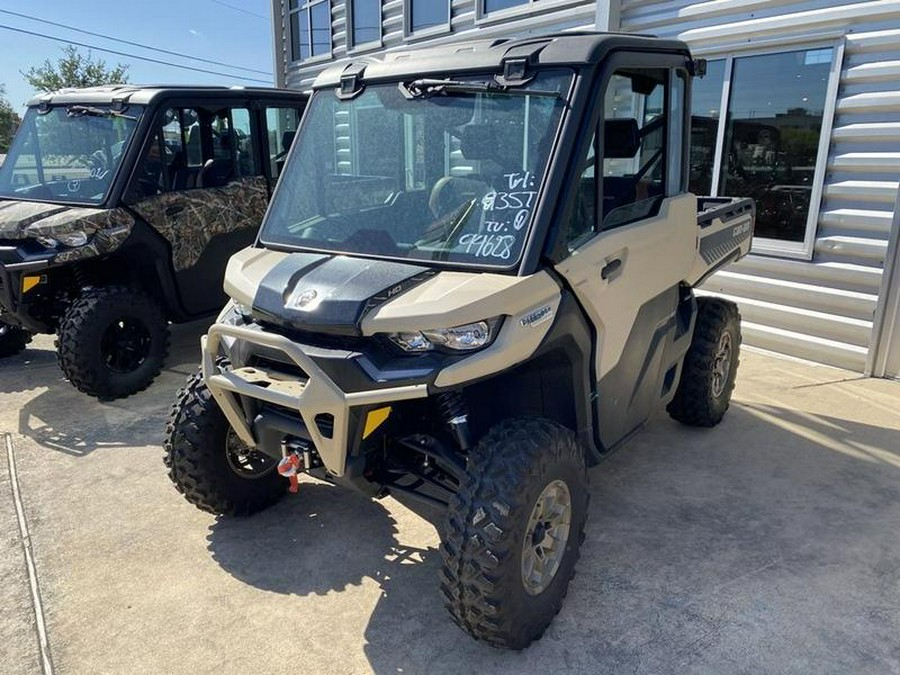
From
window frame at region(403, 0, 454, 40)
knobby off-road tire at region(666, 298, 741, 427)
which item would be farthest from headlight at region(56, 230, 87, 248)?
window frame at region(403, 0, 454, 40)

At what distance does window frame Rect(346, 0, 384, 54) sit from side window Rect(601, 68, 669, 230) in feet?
26.5

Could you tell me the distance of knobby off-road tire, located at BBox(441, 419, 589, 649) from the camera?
232 centimetres

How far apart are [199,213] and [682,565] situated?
4505 millimetres

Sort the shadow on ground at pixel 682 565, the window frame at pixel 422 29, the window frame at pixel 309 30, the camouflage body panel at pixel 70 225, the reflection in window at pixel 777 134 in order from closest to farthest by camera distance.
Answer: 1. the shadow on ground at pixel 682 565
2. the camouflage body panel at pixel 70 225
3. the reflection in window at pixel 777 134
4. the window frame at pixel 422 29
5. the window frame at pixel 309 30

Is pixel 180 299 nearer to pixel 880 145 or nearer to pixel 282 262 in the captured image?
pixel 282 262

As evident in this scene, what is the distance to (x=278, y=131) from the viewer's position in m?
6.45

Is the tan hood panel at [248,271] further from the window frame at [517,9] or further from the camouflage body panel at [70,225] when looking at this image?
the window frame at [517,9]

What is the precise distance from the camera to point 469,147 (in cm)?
272

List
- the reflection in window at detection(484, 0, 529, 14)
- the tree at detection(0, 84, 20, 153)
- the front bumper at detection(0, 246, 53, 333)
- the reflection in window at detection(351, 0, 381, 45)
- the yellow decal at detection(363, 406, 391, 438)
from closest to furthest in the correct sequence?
1. the yellow decal at detection(363, 406, 391, 438)
2. the front bumper at detection(0, 246, 53, 333)
3. the reflection in window at detection(484, 0, 529, 14)
4. the reflection in window at detection(351, 0, 381, 45)
5. the tree at detection(0, 84, 20, 153)

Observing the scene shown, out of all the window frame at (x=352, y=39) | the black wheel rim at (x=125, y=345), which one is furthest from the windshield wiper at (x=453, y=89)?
the window frame at (x=352, y=39)

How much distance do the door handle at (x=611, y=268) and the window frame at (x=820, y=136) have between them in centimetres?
351

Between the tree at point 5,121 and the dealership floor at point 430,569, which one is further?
the tree at point 5,121

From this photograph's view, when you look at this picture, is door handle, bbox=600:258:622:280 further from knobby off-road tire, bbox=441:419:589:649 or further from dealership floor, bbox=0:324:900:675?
dealership floor, bbox=0:324:900:675

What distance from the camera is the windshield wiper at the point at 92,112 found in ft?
17.7
